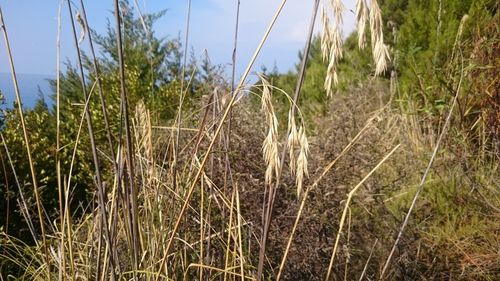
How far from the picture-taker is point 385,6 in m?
7.59

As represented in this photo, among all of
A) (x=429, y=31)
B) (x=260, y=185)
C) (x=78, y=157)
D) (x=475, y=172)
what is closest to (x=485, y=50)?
(x=475, y=172)

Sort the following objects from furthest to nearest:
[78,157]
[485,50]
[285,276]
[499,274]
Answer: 1. [78,157]
2. [485,50]
3. [499,274]
4. [285,276]

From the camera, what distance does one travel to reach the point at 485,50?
4156 mm

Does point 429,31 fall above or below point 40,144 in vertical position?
above

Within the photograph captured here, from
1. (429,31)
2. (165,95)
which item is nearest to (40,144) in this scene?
(165,95)

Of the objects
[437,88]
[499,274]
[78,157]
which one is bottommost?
[499,274]

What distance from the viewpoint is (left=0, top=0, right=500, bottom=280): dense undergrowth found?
1.53m

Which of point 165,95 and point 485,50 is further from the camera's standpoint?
point 165,95

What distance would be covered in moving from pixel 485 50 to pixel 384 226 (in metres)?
2.15

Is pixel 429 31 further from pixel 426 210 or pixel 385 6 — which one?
pixel 426 210

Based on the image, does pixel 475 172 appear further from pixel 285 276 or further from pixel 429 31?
pixel 429 31

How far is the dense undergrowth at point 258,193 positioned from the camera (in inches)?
60.1

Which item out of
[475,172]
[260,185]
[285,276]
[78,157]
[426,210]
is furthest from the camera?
[78,157]

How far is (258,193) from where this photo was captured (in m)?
2.44
